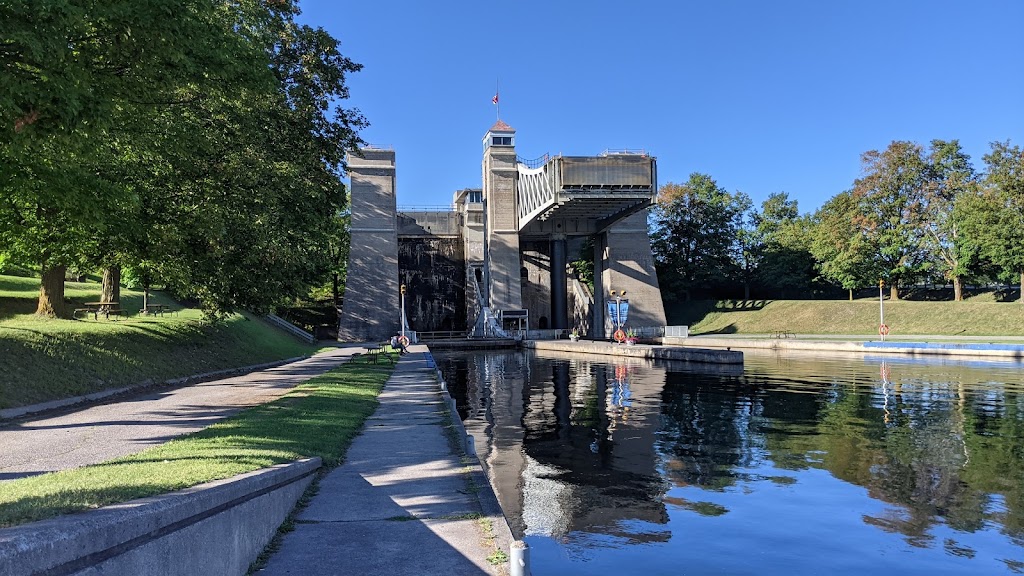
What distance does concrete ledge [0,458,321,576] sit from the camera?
3.89 metres

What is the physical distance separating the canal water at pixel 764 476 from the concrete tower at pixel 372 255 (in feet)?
130

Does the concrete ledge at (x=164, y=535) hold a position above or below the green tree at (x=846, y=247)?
below

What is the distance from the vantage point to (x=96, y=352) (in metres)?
18.3

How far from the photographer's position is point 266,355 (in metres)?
31.5

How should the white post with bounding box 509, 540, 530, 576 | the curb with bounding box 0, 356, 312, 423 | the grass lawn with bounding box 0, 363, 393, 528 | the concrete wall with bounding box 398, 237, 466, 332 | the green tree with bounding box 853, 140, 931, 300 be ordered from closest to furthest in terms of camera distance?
the white post with bounding box 509, 540, 530, 576, the grass lawn with bounding box 0, 363, 393, 528, the curb with bounding box 0, 356, 312, 423, the green tree with bounding box 853, 140, 931, 300, the concrete wall with bounding box 398, 237, 466, 332

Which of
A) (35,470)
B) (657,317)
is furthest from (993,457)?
(657,317)

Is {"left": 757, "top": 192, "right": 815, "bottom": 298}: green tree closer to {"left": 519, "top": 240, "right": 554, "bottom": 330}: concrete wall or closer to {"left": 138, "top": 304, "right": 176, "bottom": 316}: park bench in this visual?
{"left": 519, "top": 240, "right": 554, "bottom": 330}: concrete wall

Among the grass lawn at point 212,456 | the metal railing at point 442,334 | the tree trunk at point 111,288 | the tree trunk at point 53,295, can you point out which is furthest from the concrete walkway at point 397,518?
the metal railing at point 442,334

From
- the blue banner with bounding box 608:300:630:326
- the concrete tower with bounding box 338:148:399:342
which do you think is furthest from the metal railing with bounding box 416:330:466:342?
the blue banner with bounding box 608:300:630:326

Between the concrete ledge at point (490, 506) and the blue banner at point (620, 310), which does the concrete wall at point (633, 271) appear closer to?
the blue banner at point (620, 310)

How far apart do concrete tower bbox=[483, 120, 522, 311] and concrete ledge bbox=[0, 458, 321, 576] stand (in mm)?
56470

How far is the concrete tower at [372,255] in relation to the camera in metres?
60.9

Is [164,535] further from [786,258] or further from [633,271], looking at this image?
[786,258]

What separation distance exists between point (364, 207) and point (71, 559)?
6046 cm
